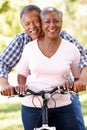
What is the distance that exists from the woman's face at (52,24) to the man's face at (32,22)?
197 mm

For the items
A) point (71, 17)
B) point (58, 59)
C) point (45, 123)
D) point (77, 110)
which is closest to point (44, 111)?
point (45, 123)

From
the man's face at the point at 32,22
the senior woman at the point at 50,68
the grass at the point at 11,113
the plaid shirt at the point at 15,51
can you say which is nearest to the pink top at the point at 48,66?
the senior woman at the point at 50,68

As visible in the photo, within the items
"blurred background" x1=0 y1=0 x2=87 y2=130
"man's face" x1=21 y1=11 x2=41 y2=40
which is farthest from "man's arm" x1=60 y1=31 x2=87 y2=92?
"blurred background" x1=0 y1=0 x2=87 y2=130

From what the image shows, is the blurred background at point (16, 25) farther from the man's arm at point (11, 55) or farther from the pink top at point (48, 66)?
the pink top at point (48, 66)

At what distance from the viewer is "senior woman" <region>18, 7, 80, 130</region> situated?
13.8 ft

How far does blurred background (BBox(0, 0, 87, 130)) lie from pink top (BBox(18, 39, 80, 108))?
170cm

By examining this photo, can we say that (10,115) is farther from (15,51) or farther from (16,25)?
(15,51)

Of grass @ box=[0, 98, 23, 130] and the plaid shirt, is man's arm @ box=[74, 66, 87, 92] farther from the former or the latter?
grass @ box=[0, 98, 23, 130]

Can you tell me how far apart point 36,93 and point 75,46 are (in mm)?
487

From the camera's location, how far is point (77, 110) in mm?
5027

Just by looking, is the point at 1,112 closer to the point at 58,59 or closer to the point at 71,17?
the point at 71,17

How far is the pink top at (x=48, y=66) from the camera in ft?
13.8

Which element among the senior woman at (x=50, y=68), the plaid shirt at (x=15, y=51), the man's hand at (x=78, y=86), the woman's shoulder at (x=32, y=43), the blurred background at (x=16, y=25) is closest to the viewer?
the man's hand at (x=78, y=86)

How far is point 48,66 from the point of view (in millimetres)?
4195
